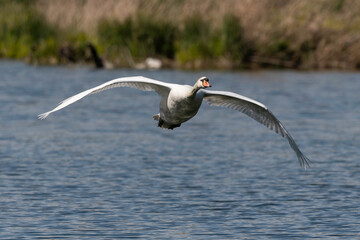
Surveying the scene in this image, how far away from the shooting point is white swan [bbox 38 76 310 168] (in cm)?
1130

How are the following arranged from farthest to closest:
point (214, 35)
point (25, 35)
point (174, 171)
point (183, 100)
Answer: point (25, 35), point (214, 35), point (174, 171), point (183, 100)

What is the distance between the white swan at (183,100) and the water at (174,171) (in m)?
1.41

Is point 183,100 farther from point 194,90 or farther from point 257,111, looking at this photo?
point 257,111

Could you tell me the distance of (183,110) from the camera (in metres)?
11.5

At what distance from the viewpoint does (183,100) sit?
37.4 feet

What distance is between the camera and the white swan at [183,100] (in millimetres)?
11297

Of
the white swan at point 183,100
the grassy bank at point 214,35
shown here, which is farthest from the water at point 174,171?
the grassy bank at point 214,35

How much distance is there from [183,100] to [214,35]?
2582cm

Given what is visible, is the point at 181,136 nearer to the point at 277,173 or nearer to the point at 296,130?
the point at 296,130

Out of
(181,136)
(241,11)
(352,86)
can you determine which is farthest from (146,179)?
(241,11)

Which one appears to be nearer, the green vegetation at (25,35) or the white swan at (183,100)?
the white swan at (183,100)

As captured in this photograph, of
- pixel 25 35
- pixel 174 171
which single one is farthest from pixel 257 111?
pixel 25 35

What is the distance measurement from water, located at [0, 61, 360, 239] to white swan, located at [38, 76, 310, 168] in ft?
4.64

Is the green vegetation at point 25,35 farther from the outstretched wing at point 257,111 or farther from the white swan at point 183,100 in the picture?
the white swan at point 183,100
